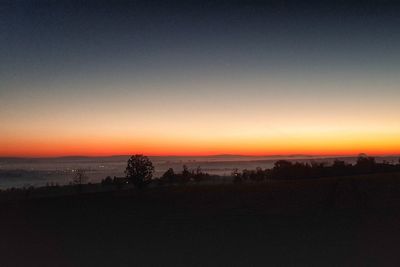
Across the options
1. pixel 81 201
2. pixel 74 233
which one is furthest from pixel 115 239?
pixel 81 201

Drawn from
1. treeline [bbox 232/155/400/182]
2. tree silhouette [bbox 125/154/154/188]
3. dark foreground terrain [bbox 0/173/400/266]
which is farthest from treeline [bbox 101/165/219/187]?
dark foreground terrain [bbox 0/173/400/266]

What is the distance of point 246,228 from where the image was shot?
1500 centimetres

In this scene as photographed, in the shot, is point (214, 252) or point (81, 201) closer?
point (214, 252)

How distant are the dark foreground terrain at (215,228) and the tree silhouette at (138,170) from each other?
694cm

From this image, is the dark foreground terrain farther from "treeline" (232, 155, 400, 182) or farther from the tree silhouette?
"treeline" (232, 155, 400, 182)

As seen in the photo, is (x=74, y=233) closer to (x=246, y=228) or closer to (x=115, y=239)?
(x=115, y=239)

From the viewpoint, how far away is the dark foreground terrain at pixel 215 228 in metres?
11.9

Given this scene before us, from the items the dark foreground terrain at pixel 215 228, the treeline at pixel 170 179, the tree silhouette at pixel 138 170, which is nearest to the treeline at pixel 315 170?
the treeline at pixel 170 179

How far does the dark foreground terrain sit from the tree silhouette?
694cm

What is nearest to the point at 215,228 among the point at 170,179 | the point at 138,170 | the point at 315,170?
the point at 138,170

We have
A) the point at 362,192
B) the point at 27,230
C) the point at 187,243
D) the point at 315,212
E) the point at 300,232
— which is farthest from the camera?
the point at 362,192

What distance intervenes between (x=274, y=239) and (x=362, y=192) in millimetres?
7919

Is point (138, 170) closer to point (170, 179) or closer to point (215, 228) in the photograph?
point (170, 179)

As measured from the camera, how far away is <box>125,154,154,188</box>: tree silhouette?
1198 inches
